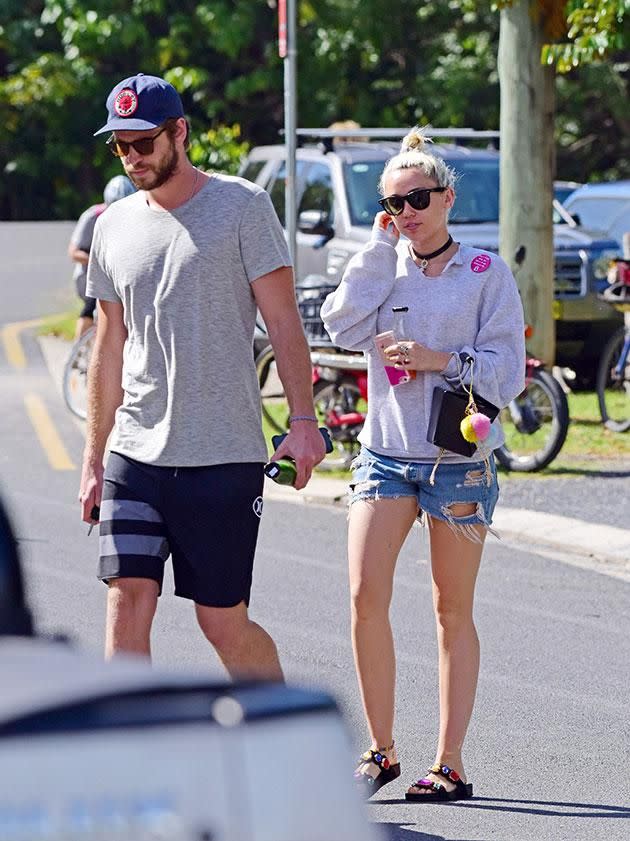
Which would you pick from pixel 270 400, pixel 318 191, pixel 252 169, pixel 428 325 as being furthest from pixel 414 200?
pixel 252 169

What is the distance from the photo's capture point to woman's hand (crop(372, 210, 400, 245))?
495cm

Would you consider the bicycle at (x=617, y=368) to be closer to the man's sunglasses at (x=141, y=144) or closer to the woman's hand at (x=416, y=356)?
the woman's hand at (x=416, y=356)

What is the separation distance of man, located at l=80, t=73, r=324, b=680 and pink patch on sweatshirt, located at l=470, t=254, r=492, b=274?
1.88 ft

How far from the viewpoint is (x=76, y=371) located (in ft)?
44.7

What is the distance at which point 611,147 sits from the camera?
1267 inches

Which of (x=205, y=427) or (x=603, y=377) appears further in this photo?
(x=603, y=377)

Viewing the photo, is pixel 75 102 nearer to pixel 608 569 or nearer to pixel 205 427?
pixel 608 569

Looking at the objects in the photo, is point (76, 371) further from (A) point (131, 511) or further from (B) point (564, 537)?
(A) point (131, 511)

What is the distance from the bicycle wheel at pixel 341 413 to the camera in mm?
10703

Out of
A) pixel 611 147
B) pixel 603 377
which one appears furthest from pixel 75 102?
pixel 603 377

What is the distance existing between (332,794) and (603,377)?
35.6ft

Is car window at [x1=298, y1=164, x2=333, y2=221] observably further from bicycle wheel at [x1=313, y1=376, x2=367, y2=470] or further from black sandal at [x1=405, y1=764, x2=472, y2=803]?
black sandal at [x1=405, y1=764, x2=472, y2=803]

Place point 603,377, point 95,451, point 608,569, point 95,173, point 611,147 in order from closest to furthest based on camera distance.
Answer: point 95,451, point 608,569, point 603,377, point 611,147, point 95,173

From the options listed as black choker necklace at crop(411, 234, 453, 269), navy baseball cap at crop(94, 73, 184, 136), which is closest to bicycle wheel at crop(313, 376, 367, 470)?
black choker necklace at crop(411, 234, 453, 269)
